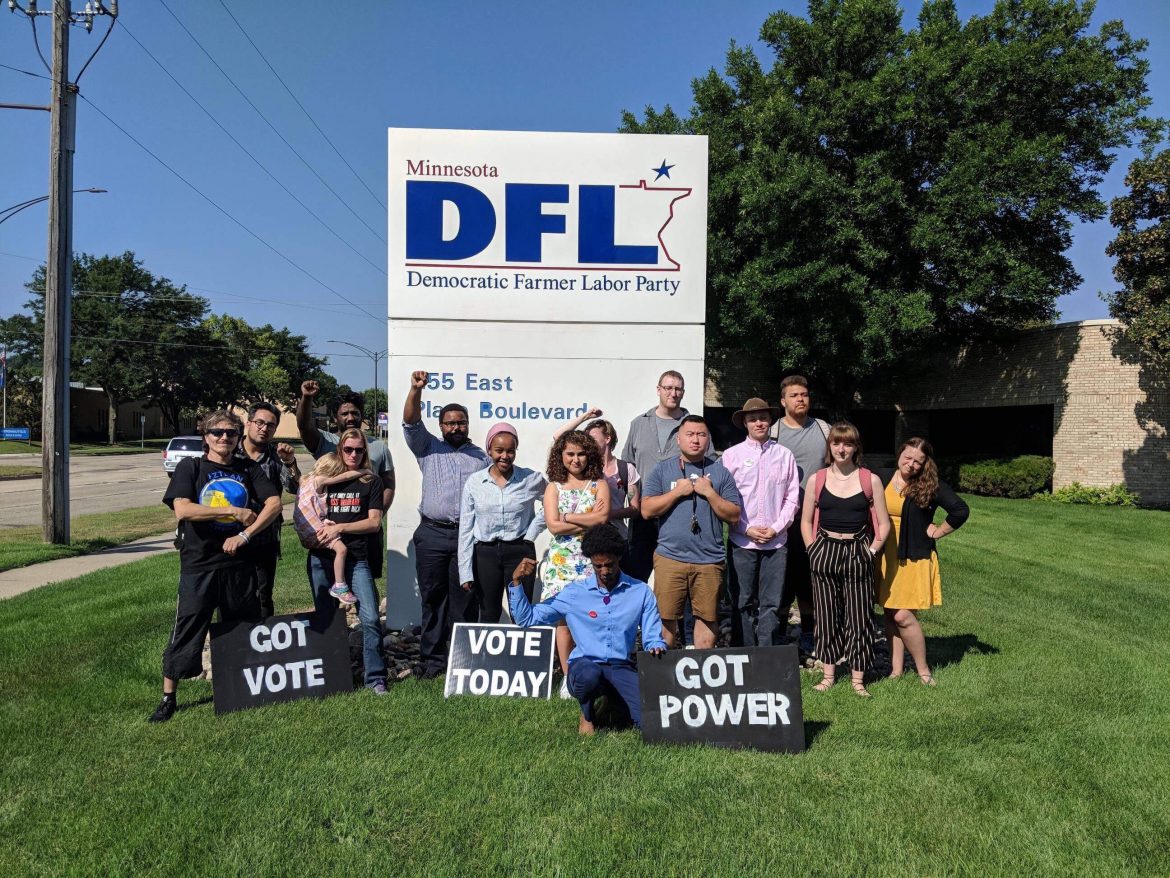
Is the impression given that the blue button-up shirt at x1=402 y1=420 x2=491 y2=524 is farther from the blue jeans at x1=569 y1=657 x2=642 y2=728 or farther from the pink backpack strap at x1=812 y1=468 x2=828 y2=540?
the pink backpack strap at x1=812 y1=468 x2=828 y2=540

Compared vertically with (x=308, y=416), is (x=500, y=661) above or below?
below

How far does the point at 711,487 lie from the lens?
5.15 m

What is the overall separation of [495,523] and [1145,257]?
17.5m

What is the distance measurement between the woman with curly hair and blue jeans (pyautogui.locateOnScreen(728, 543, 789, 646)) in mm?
1096

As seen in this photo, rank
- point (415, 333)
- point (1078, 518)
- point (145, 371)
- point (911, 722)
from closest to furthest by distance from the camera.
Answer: point (911, 722)
point (415, 333)
point (1078, 518)
point (145, 371)

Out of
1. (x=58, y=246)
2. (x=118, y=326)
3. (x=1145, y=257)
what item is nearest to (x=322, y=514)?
(x=58, y=246)

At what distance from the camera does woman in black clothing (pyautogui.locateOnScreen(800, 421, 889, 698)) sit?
17.1ft

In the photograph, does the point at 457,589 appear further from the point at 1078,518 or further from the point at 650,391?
the point at 1078,518

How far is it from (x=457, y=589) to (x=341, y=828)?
2.41 meters

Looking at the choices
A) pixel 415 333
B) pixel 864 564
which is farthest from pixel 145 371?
pixel 864 564

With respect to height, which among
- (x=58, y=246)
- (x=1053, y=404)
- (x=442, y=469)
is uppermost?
(x=58, y=246)

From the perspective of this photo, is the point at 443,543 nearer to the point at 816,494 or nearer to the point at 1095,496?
the point at 816,494

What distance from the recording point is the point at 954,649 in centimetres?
655

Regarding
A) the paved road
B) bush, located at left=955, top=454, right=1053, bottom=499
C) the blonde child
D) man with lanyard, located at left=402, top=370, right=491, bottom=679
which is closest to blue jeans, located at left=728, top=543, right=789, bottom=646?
man with lanyard, located at left=402, top=370, right=491, bottom=679
